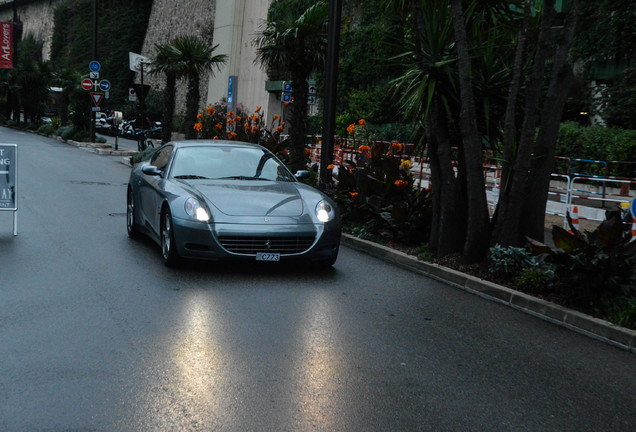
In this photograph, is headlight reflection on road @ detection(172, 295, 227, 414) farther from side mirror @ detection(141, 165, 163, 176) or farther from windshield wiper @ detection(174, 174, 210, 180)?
side mirror @ detection(141, 165, 163, 176)

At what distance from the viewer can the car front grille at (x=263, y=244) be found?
8188 millimetres

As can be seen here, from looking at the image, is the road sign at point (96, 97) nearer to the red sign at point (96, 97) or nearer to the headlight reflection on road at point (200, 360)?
the red sign at point (96, 97)

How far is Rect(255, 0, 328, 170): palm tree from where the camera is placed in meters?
18.2

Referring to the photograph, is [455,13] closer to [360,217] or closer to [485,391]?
[360,217]

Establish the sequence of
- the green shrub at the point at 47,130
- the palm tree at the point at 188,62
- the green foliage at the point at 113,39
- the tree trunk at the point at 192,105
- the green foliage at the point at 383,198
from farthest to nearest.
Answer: the green foliage at the point at 113,39, the green shrub at the point at 47,130, the tree trunk at the point at 192,105, the palm tree at the point at 188,62, the green foliage at the point at 383,198

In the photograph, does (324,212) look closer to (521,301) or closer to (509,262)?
(509,262)

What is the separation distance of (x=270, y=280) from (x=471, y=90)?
3.49 metres

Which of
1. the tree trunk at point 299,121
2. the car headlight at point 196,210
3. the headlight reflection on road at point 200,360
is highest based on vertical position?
the tree trunk at point 299,121

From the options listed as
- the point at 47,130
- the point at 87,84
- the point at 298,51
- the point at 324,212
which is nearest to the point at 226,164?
the point at 324,212

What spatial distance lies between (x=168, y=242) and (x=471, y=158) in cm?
383

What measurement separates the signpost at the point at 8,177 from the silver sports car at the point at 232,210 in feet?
6.77

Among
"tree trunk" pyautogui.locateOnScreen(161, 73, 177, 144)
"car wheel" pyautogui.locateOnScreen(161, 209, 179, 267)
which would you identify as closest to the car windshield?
"car wheel" pyautogui.locateOnScreen(161, 209, 179, 267)

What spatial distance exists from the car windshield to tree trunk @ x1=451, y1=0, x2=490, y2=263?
2343 mm

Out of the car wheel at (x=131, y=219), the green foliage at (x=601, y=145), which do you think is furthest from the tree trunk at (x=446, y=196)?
the green foliage at (x=601, y=145)
